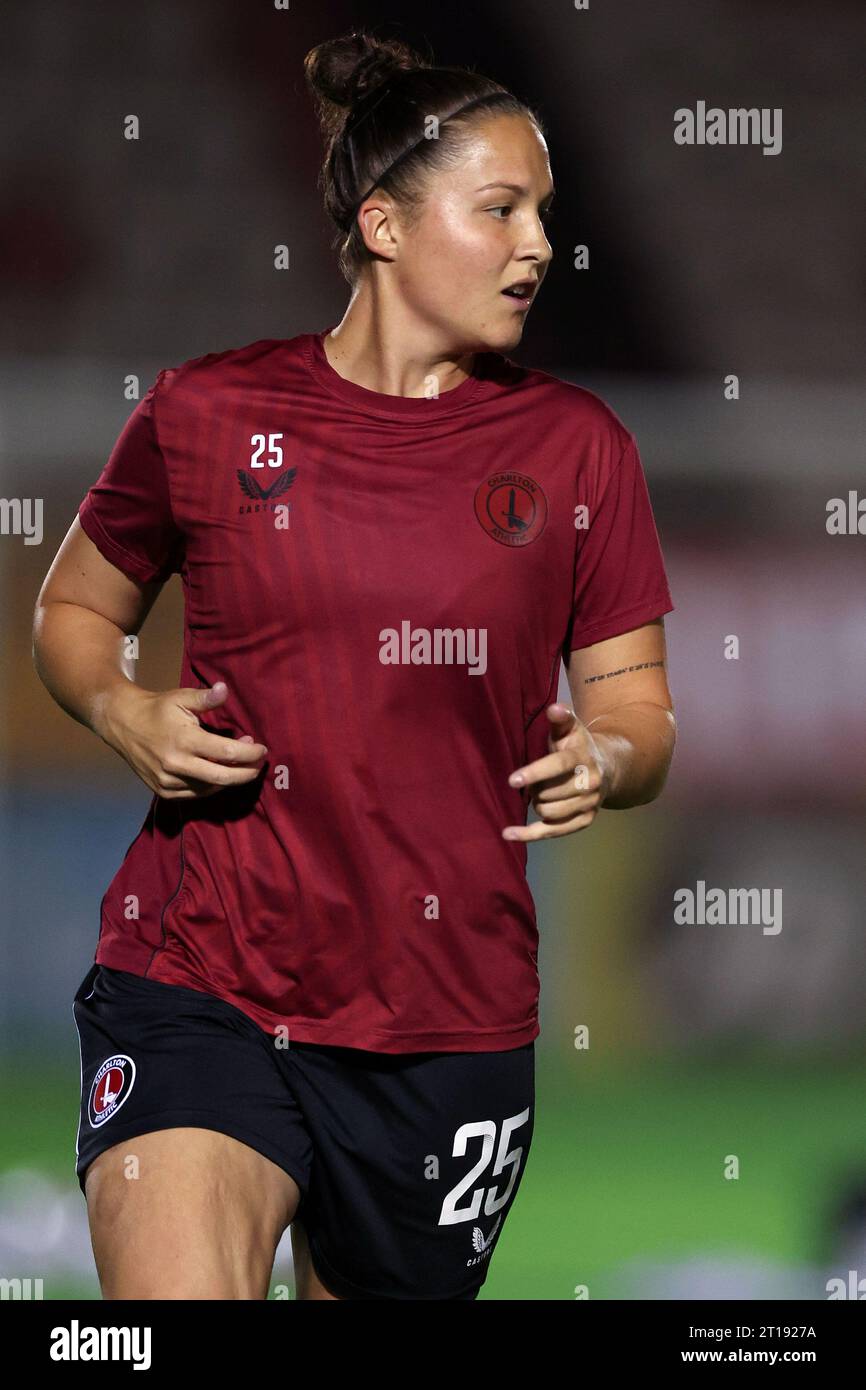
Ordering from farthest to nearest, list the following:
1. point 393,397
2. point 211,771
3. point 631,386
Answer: point 631,386 → point 393,397 → point 211,771

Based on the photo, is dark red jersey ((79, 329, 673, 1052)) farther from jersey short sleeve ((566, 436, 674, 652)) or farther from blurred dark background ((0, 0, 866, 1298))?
blurred dark background ((0, 0, 866, 1298))

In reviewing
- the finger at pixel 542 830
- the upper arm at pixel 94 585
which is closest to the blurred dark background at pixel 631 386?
the upper arm at pixel 94 585

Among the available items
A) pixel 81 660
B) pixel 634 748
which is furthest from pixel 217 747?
pixel 634 748

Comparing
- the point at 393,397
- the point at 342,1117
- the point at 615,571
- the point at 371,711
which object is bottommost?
the point at 342,1117

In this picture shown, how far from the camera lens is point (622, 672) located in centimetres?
179

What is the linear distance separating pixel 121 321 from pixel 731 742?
68.4 inches

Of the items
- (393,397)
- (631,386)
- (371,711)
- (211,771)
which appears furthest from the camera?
(631,386)

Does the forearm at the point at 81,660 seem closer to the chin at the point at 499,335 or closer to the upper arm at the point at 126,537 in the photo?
the upper arm at the point at 126,537

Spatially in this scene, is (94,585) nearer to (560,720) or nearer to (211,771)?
(211,771)

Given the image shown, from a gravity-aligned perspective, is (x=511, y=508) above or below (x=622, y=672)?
above

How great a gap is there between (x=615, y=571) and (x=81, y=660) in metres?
0.55

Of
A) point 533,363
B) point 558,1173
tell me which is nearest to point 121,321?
point 533,363

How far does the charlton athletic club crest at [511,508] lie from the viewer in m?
1.72

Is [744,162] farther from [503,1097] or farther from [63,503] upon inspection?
[503,1097]
